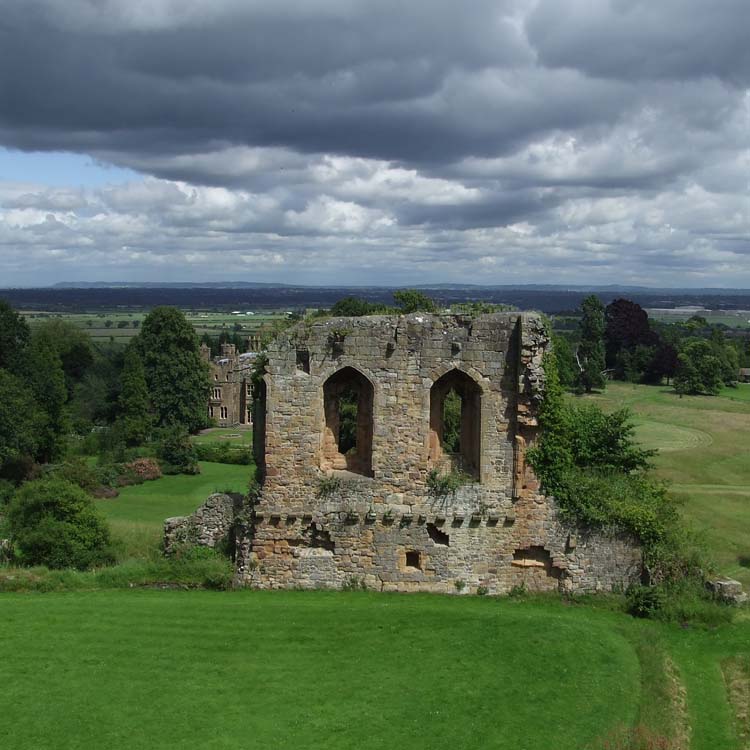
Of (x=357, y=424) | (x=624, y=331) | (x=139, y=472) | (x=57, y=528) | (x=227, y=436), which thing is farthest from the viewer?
(x=624, y=331)

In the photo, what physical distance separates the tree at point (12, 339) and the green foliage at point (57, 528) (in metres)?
35.7

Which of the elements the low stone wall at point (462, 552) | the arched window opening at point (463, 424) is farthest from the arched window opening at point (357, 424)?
the arched window opening at point (463, 424)

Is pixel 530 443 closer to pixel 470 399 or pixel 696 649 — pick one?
pixel 470 399

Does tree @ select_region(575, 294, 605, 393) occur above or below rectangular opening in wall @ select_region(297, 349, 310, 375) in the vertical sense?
below

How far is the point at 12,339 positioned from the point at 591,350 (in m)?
55.8

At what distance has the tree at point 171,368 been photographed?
6209 cm

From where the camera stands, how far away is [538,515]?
17.8 m

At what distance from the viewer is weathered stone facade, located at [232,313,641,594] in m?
17.7

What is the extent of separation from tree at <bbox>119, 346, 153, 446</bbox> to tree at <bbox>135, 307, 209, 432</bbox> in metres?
1.67

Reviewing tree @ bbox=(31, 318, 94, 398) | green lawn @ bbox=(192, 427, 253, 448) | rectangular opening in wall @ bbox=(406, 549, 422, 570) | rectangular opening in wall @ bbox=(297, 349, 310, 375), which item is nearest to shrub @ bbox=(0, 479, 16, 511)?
green lawn @ bbox=(192, 427, 253, 448)

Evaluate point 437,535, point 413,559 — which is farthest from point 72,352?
point 437,535

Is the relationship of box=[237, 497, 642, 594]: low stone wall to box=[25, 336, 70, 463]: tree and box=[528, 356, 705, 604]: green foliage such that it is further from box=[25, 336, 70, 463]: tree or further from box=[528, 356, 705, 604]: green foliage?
box=[25, 336, 70, 463]: tree

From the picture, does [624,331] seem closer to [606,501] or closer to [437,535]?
[606,501]

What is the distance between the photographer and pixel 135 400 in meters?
59.0
